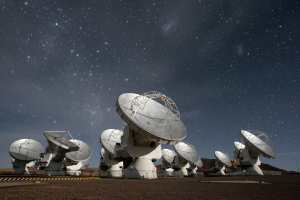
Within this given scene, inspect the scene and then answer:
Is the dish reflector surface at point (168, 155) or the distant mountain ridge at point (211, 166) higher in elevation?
the dish reflector surface at point (168, 155)

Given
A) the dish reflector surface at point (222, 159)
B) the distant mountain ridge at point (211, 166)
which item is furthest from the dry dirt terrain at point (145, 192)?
the distant mountain ridge at point (211, 166)

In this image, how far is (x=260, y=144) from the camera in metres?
38.5

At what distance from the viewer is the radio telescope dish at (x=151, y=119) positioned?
70.5 ft

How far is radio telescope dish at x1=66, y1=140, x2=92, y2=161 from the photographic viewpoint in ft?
144

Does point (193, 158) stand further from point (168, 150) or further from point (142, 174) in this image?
point (142, 174)

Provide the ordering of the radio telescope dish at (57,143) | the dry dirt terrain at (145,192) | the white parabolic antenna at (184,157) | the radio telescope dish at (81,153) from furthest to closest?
the radio telescope dish at (81,153) < the white parabolic antenna at (184,157) < the radio telescope dish at (57,143) < the dry dirt terrain at (145,192)

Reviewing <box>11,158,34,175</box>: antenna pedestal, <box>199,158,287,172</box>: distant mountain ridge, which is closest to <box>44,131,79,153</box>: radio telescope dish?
<box>11,158,34,175</box>: antenna pedestal

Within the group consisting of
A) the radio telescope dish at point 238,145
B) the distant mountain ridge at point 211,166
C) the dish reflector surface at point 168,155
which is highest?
the radio telescope dish at point 238,145

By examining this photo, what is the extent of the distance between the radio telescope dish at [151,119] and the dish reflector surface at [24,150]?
112 ft

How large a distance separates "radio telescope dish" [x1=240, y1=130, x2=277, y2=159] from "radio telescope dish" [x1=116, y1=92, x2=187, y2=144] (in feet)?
65.4

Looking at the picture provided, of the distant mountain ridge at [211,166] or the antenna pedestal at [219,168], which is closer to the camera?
the antenna pedestal at [219,168]

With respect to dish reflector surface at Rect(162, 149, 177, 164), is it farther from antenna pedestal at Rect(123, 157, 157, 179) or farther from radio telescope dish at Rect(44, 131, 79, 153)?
antenna pedestal at Rect(123, 157, 157, 179)

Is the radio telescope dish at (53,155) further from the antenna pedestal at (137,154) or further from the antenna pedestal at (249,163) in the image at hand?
the antenna pedestal at (249,163)

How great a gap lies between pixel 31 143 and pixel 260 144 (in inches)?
2082
